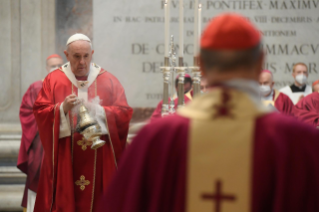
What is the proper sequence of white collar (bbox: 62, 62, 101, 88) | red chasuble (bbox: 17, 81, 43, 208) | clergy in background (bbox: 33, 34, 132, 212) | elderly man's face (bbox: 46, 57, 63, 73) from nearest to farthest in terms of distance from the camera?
clergy in background (bbox: 33, 34, 132, 212) → white collar (bbox: 62, 62, 101, 88) → red chasuble (bbox: 17, 81, 43, 208) → elderly man's face (bbox: 46, 57, 63, 73)

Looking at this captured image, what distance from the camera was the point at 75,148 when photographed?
4.02m

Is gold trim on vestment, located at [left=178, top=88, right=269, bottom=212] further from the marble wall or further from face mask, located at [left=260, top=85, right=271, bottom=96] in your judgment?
the marble wall

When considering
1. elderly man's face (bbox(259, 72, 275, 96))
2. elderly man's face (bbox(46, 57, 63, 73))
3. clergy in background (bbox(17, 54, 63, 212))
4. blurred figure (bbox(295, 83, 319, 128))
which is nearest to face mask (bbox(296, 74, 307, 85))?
blurred figure (bbox(295, 83, 319, 128))

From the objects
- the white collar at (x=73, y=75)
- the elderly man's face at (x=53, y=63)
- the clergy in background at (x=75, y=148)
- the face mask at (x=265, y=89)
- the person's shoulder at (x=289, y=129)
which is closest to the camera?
the person's shoulder at (x=289, y=129)

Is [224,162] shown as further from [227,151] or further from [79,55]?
[79,55]

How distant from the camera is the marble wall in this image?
21.0 ft

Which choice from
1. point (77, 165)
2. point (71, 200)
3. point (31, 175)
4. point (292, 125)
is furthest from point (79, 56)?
point (292, 125)

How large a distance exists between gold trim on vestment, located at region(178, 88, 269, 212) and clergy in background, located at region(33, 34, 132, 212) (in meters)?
2.34

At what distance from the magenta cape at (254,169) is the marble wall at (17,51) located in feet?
16.3

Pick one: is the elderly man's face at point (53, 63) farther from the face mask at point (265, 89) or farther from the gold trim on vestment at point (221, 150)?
the gold trim on vestment at point (221, 150)

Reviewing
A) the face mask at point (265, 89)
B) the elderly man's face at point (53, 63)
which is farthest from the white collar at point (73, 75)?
the face mask at point (265, 89)

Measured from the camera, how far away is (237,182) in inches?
64.8

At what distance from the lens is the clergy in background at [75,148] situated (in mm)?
3943

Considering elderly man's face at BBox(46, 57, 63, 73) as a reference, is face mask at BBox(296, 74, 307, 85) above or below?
below
